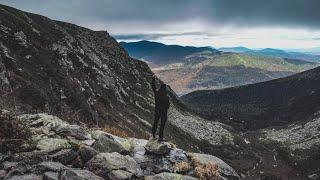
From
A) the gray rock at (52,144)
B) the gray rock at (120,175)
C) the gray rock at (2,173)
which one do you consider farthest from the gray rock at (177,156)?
the gray rock at (2,173)

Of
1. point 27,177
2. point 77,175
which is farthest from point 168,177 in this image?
point 27,177

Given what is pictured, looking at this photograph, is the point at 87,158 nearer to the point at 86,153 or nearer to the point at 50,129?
the point at 86,153

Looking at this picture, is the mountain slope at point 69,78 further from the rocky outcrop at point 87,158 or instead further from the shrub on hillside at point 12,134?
the shrub on hillside at point 12,134

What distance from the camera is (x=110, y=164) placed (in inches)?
957

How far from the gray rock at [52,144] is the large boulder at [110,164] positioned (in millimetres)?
1935

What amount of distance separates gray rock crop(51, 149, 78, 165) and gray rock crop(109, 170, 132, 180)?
229 centimetres

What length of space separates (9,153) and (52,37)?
5090 inches

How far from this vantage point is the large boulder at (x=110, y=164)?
939 inches

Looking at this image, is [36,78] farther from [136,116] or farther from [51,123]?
[51,123]

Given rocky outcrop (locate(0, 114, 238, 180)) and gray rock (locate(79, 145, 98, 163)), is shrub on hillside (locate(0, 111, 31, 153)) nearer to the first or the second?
rocky outcrop (locate(0, 114, 238, 180))

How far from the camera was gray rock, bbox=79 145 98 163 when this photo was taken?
24.8 metres

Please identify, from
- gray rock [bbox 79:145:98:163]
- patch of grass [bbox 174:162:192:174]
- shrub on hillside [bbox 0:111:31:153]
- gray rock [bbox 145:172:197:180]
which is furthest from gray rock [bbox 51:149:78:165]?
patch of grass [bbox 174:162:192:174]

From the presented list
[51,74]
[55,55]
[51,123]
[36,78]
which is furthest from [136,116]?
[51,123]

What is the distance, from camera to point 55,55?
130500 millimetres
